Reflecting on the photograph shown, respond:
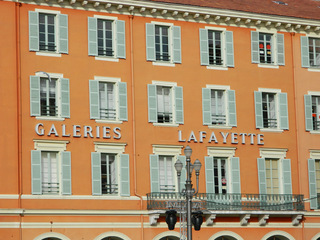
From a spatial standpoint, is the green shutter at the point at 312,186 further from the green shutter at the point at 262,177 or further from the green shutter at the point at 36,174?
the green shutter at the point at 36,174

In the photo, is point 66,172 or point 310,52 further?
point 310,52

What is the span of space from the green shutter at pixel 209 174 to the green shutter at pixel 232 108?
2.29 meters

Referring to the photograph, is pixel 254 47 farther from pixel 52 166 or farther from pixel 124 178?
pixel 52 166

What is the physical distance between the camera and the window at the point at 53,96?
43031mm

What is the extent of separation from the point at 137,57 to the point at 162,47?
1531 mm

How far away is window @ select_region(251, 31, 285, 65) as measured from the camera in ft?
159

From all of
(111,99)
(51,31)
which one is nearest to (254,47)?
(111,99)

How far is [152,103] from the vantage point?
148 feet

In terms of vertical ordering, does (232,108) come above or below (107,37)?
below

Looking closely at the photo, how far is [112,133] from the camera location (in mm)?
44219

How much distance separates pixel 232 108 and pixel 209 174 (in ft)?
11.8

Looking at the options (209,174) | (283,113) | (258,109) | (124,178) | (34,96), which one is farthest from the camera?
(283,113)

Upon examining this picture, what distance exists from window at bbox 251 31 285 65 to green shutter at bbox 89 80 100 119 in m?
9.13

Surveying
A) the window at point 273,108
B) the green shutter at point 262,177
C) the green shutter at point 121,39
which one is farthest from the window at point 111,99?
the green shutter at point 262,177
